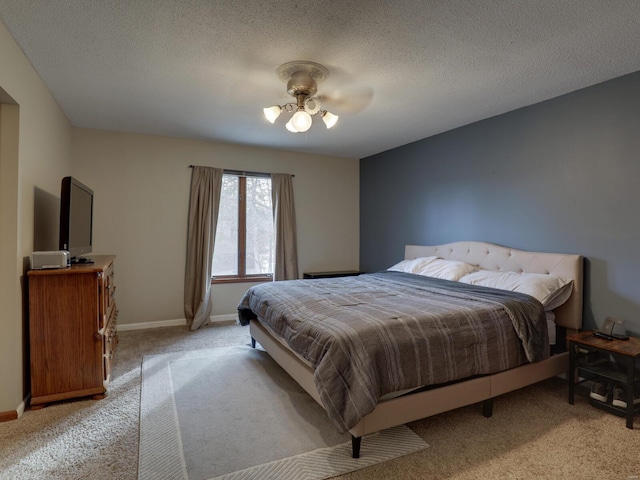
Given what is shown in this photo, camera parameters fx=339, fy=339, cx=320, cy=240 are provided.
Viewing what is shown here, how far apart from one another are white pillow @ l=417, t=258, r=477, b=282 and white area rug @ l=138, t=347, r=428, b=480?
1.78 meters

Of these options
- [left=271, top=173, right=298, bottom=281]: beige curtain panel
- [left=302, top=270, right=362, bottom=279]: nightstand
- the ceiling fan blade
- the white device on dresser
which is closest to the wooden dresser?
the white device on dresser

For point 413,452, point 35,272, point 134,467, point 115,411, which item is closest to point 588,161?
point 413,452

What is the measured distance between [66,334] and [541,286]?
3.72m

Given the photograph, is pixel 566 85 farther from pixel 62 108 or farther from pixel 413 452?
pixel 62 108

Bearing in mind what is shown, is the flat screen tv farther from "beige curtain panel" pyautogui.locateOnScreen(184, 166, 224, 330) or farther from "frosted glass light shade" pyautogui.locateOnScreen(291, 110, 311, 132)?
"frosted glass light shade" pyautogui.locateOnScreen(291, 110, 311, 132)

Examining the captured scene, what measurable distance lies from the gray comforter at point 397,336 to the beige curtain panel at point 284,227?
1951 mm

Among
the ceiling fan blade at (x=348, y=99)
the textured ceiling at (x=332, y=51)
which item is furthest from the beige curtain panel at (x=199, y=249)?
the ceiling fan blade at (x=348, y=99)

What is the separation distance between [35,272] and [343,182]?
4.29 metres

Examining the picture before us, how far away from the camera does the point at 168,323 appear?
4535 millimetres

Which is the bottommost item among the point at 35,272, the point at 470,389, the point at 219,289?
the point at 470,389

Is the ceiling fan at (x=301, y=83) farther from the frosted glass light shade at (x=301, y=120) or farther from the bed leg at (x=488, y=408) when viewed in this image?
the bed leg at (x=488, y=408)

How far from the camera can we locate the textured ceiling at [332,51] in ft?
6.20

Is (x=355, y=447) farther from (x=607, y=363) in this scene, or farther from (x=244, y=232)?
(x=244, y=232)

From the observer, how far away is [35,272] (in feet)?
7.86
